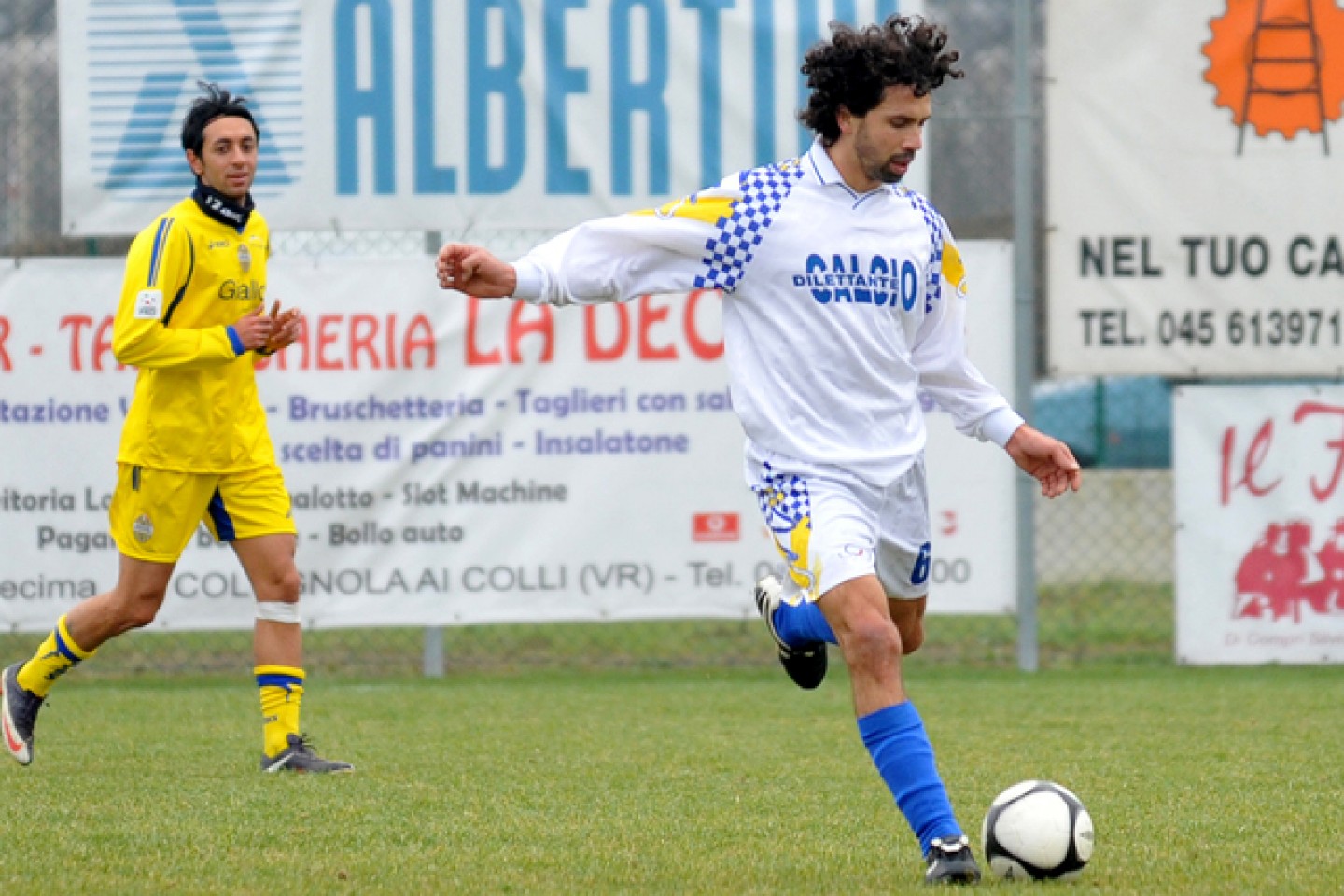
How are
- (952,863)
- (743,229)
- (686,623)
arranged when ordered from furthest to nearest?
(686,623) < (743,229) < (952,863)

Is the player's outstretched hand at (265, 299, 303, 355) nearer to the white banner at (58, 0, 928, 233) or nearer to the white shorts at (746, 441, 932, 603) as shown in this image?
the white shorts at (746, 441, 932, 603)

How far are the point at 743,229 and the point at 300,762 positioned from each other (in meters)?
2.66

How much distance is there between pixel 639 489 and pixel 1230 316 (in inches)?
120

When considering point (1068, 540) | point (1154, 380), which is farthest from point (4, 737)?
point (1154, 380)

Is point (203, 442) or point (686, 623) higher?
point (203, 442)

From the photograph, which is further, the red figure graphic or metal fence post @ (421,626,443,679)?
metal fence post @ (421,626,443,679)

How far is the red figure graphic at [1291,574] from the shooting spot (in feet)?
31.4

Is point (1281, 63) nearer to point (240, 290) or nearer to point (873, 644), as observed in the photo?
point (240, 290)

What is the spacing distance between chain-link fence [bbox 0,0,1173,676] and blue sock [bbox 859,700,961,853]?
5.62 m

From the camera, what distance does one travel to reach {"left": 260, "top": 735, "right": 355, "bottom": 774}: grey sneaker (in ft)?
20.9

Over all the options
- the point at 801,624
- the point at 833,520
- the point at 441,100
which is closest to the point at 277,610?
the point at 801,624

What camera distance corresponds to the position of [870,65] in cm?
468

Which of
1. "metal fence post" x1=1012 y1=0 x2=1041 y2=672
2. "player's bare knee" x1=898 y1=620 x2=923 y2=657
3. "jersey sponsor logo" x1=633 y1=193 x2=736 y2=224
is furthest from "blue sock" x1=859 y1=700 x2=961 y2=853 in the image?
"metal fence post" x1=1012 y1=0 x2=1041 y2=672

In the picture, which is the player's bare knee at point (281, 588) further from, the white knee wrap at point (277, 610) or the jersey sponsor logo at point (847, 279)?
the jersey sponsor logo at point (847, 279)
